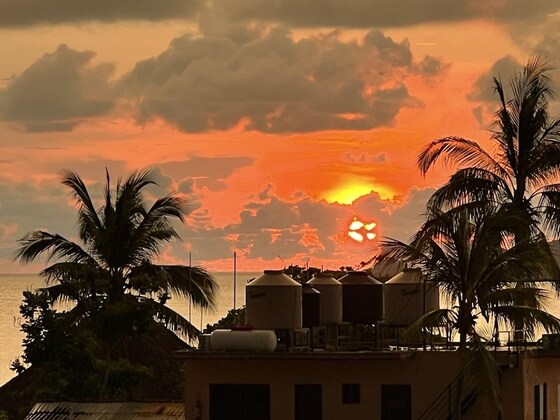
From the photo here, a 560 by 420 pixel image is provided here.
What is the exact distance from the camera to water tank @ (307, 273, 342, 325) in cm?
4291

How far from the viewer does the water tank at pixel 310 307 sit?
137ft

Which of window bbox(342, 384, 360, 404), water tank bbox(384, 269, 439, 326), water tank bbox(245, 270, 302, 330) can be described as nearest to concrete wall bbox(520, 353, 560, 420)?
water tank bbox(384, 269, 439, 326)

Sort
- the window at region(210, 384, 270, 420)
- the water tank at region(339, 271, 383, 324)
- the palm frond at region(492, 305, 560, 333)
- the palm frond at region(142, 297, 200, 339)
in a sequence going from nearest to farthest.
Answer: the palm frond at region(492, 305, 560, 333) → the window at region(210, 384, 270, 420) → the water tank at region(339, 271, 383, 324) → the palm frond at region(142, 297, 200, 339)

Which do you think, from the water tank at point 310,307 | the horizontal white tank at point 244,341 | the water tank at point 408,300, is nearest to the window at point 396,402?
the horizontal white tank at point 244,341

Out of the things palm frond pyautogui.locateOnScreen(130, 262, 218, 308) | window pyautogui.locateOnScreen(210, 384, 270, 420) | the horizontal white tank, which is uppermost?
palm frond pyautogui.locateOnScreen(130, 262, 218, 308)

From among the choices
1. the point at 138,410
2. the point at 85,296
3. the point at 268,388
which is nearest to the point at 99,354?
the point at 85,296

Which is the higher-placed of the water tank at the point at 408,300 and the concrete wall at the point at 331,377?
the water tank at the point at 408,300

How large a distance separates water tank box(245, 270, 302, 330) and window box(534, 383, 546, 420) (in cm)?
665

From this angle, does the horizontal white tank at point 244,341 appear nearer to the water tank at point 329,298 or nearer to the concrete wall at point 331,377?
the concrete wall at point 331,377

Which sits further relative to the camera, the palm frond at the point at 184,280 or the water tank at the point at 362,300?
the palm frond at the point at 184,280

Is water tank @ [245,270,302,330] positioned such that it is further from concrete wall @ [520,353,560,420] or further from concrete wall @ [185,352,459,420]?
concrete wall @ [520,353,560,420]

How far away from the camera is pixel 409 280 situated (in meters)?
43.8

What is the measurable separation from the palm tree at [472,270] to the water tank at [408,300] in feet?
15.1

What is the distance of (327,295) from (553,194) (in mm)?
7570
